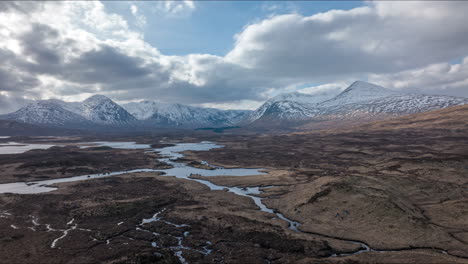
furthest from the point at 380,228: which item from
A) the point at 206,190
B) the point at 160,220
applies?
the point at 206,190

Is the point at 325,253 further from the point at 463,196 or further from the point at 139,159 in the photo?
the point at 139,159

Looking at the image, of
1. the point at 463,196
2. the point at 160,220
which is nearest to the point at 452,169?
the point at 463,196

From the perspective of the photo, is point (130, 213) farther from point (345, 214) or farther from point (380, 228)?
point (380, 228)

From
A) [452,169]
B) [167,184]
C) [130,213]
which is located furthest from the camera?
[167,184]

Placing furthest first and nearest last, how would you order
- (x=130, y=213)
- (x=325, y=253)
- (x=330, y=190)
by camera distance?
(x=330, y=190), (x=130, y=213), (x=325, y=253)

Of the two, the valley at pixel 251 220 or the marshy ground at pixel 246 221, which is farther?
the valley at pixel 251 220

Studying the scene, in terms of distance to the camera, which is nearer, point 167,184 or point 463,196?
point 463,196

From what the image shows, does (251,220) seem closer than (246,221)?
No

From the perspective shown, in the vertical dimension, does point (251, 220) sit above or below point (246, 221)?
below

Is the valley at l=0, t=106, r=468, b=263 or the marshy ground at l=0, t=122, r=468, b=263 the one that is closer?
the marshy ground at l=0, t=122, r=468, b=263
